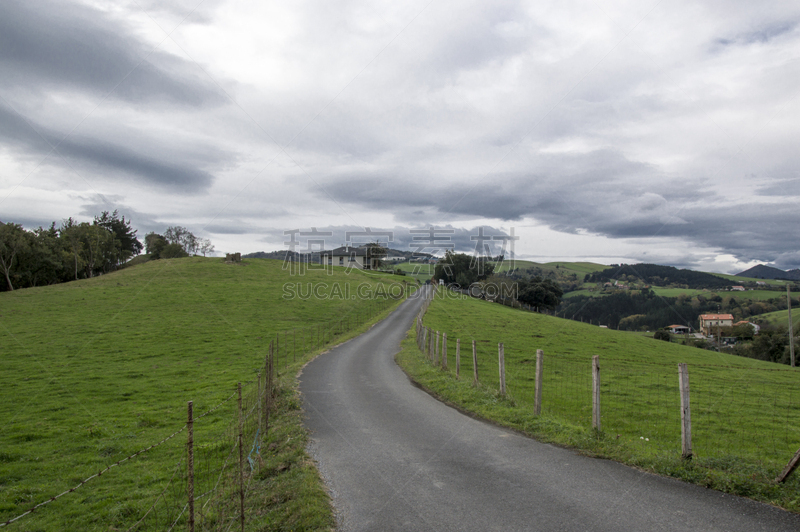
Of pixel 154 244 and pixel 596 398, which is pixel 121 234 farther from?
pixel 596 398

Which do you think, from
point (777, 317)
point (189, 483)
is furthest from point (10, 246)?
point (777, 317)

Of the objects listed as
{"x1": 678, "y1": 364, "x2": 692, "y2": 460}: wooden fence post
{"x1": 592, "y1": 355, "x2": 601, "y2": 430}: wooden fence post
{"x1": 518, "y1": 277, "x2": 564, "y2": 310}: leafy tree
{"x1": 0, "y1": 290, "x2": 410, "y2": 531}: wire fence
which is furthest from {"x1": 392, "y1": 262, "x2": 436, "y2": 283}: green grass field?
{"x1": 678, "y1": 364, "x2": 692, "y2": 460}: wooden fence post

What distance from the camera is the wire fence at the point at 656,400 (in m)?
11.3

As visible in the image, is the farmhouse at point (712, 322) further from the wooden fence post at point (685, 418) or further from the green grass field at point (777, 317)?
the wooden fence post at point (685, 418)

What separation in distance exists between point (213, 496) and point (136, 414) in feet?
34.2

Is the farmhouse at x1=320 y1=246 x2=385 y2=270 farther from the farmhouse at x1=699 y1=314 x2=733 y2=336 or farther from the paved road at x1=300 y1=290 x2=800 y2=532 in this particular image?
the paved road at x1=300 y1=290 x2=800 y2=532

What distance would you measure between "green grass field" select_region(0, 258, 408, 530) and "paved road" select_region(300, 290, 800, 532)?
2.71ft

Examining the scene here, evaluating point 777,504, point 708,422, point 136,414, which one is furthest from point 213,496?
point 708,422

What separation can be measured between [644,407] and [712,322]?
11774 centimetres

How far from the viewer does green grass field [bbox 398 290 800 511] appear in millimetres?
7734

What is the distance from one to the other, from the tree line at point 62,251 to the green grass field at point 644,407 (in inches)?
2914

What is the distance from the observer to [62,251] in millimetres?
80188

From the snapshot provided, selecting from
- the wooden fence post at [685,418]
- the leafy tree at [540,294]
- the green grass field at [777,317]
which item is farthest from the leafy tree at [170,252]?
the green grass field at [777,317]

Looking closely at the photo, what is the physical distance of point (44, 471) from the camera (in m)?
10.6
